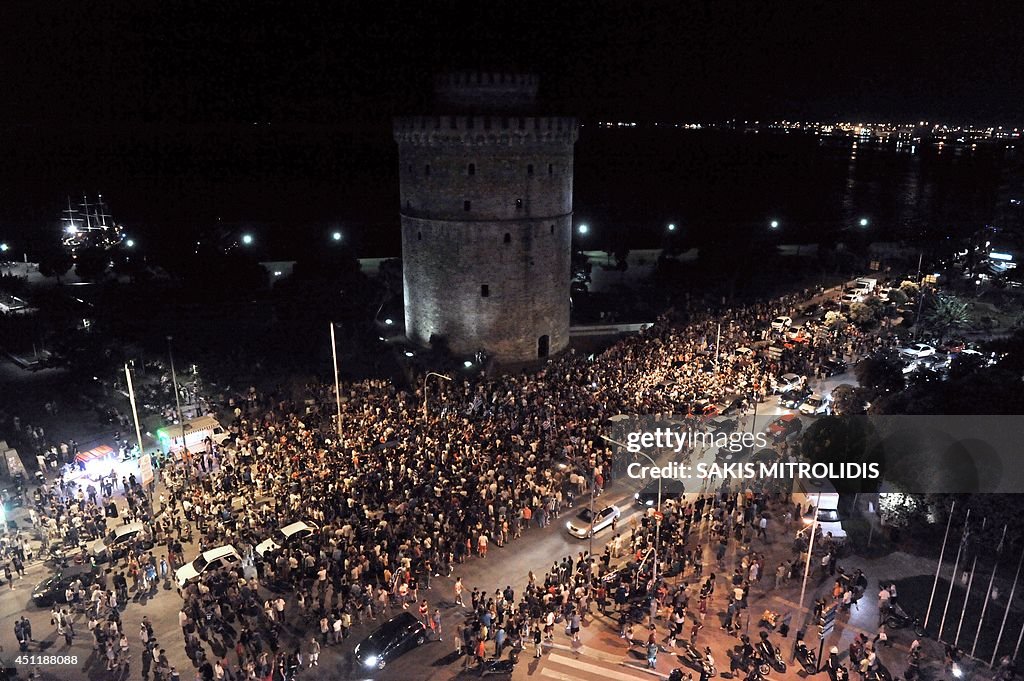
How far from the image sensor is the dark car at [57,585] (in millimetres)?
16922

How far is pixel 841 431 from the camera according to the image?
→ 2284cm

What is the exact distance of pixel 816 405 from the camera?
27859 mm

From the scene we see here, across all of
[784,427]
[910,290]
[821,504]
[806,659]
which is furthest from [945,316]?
[806,659]

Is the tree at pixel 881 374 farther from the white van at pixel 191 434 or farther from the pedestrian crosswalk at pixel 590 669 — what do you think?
the white van at pixel 191 434

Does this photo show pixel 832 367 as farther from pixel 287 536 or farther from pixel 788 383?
pixel 287 536

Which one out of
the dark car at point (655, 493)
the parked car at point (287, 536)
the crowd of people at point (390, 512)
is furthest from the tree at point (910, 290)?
the parked car at point (287, 536)

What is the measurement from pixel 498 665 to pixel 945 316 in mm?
A: 33743

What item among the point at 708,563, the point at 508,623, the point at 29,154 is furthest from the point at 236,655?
the point at 29,154

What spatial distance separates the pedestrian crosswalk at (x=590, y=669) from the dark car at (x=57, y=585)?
1138 centimetres

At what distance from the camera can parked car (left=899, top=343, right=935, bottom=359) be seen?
32.7m

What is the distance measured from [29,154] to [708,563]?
211566mm

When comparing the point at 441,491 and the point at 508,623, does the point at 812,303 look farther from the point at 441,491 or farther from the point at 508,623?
the point at 508,623

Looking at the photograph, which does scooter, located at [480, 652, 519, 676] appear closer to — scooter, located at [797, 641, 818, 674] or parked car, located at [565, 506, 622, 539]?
parked car, located at [565, 506, 622, 539]

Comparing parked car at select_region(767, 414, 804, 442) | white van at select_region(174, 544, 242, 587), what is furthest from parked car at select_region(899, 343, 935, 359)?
white van at select_region(174, 544, 242, 587)
